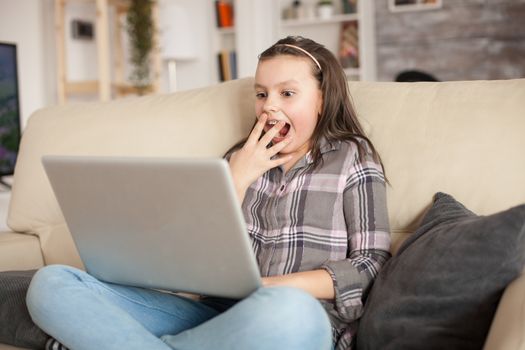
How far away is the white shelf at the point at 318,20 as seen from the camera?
15.2ft

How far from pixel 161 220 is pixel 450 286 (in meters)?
0.47

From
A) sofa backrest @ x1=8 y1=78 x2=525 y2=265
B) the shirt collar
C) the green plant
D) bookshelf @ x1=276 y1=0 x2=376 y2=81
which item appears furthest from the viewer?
bookshelf @ x1=276 y1=0 x2=376 y2=81

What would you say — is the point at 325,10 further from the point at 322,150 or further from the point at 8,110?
the point at 322,150

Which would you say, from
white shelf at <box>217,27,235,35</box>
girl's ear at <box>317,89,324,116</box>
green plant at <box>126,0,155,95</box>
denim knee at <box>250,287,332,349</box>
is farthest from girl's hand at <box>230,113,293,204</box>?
white shelf at <box>217,27,235,35</box>

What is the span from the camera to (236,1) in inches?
193

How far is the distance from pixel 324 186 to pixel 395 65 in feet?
11.0

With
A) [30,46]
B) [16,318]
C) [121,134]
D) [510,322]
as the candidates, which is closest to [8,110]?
[30,46]

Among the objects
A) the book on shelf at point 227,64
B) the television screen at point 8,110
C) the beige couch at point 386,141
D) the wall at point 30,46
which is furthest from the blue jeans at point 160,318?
the book on shelf at point 227,64

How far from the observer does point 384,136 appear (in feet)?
4.90

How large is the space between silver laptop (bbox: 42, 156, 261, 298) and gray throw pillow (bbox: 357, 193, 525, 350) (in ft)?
0.86

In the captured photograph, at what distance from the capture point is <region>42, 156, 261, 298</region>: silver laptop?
0.96 meters

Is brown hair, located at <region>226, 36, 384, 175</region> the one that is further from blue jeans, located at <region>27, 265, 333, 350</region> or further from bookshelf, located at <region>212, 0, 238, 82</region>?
bookshelf, located at <region>212, 0, 238, 82</region>

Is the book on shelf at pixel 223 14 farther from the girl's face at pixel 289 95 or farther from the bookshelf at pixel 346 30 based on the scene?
the girl's face at pixel 289 95

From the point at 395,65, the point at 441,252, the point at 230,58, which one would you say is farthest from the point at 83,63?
the point at 441,252
